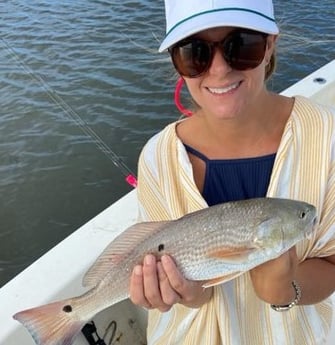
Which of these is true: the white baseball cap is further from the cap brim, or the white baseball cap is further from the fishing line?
the fishing line

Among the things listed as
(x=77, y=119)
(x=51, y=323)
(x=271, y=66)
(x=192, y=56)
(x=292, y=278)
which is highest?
(x=192, y=56)

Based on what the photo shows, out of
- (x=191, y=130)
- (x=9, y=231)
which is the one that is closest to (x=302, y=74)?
(x=9, y=231)

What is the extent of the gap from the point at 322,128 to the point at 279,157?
15cm

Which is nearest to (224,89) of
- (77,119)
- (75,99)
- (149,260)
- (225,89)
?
(225,89)

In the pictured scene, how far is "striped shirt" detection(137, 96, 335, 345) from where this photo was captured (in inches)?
63.5

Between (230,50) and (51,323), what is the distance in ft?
3.04

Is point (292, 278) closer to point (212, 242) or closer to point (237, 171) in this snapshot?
point (212, 242)

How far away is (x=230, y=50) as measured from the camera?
4.81 feet

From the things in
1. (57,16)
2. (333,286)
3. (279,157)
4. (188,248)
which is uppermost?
(279,157)

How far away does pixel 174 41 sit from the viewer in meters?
1.46

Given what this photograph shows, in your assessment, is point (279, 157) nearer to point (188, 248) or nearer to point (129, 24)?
point (188, 248)

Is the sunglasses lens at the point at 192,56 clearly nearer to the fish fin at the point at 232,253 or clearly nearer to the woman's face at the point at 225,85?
the woman's face at the point at 225,85

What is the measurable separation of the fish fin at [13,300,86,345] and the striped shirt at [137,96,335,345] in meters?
0.35

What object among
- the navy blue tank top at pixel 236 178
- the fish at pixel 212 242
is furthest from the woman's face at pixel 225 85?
the fish at pixel 212 242
